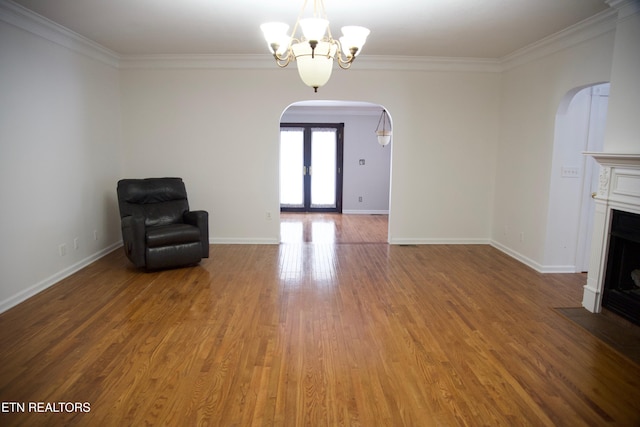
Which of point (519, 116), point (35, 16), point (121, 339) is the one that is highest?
point (35, 16)

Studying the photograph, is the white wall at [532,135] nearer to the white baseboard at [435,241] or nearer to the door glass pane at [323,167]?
the white baseboard at [435,241]

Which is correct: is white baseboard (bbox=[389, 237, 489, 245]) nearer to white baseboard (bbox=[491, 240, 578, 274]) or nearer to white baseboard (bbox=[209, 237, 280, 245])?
white baseboard (bbox=[491, 240, 578, 274])

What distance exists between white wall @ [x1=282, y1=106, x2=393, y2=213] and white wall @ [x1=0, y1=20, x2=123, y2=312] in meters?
4.84

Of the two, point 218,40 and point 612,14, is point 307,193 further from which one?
Answer: point 612,14

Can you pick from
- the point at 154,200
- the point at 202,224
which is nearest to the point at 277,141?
the point at 202,224

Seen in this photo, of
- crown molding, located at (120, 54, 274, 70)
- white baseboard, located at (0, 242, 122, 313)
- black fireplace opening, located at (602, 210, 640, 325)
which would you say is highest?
crown molding, located at (120, 54, 274, 70)

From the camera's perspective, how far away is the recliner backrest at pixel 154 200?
16.8 ft

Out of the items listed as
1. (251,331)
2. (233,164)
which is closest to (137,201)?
(233,164)

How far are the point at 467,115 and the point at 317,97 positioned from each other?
2.25m

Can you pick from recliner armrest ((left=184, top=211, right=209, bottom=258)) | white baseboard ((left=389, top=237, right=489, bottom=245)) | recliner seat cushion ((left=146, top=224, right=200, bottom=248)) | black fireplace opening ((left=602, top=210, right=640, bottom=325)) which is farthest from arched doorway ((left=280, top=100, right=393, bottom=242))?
black fireplace opening ((left=602, top=210, right=640, bottom=325))

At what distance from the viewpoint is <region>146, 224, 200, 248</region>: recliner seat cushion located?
475cm

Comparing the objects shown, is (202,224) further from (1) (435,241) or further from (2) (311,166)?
(2) (311,166)

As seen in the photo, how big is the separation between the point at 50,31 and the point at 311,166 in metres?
6.19

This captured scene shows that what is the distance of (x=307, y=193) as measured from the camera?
1003 centimetres
